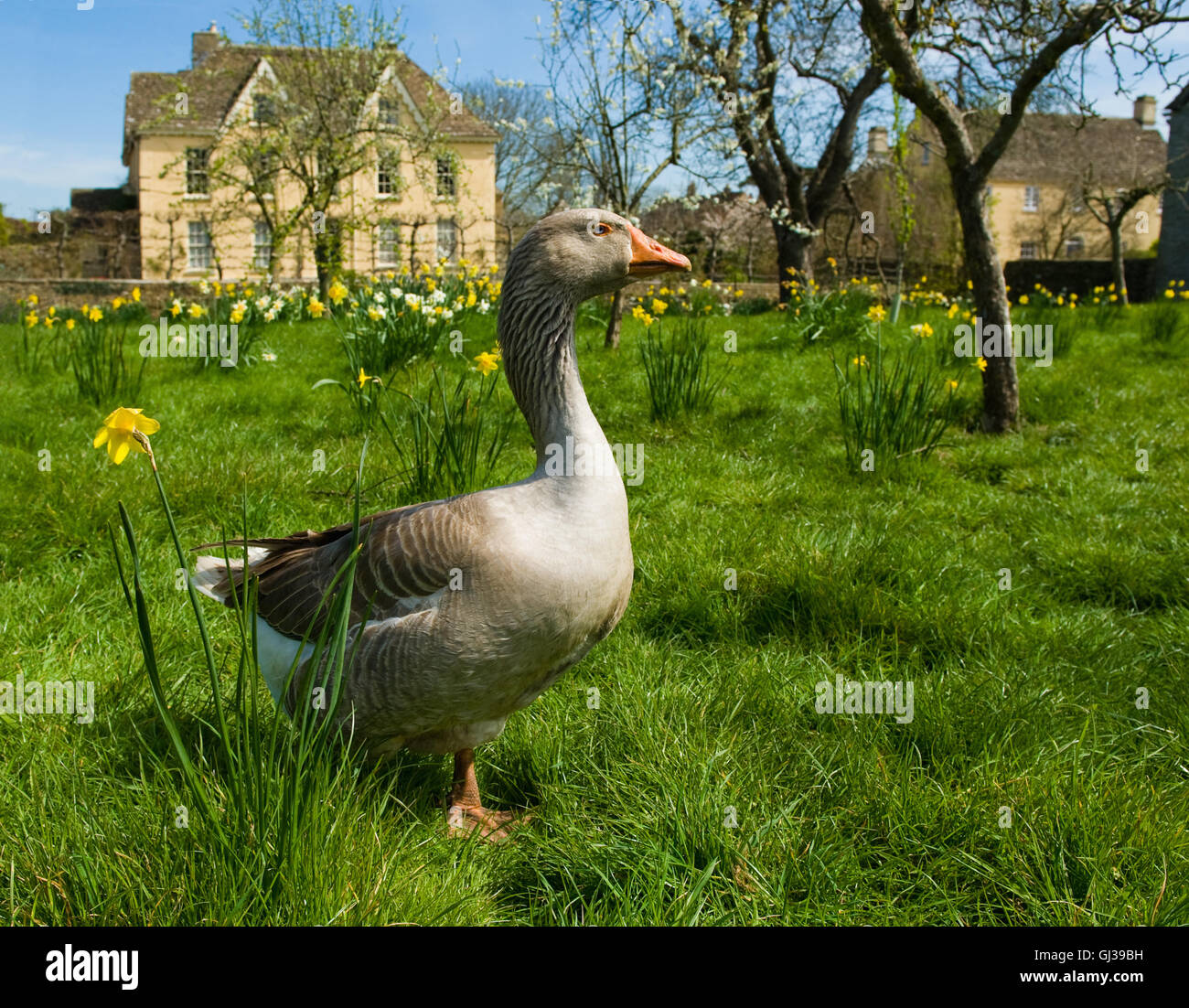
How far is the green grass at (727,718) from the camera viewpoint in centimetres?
204

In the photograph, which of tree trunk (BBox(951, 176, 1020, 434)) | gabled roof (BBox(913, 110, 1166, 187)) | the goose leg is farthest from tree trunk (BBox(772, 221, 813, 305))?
gabled roof (BBox(913, 110, 1166, 187))

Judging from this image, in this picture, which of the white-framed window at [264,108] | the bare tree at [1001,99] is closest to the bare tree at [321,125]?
the white-framed window at [264,108]

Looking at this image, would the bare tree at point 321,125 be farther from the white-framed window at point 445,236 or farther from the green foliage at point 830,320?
the white-framed window at point 445,236

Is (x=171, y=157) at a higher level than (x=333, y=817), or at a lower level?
higher

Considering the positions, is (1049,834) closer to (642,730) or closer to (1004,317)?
(642,730)

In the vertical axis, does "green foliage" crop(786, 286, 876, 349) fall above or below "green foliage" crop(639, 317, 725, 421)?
above

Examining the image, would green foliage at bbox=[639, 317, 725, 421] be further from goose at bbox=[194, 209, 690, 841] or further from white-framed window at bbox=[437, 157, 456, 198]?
white-framed window at bbox=[437, 157, 456, 198]

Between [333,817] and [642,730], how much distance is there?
3.29 ft

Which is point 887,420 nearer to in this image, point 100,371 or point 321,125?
point 100,371

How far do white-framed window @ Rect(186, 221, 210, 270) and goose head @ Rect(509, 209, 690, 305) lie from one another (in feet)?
107

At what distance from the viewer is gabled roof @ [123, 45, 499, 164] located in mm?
17344

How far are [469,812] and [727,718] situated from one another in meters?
0.91

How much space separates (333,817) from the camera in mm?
2117
